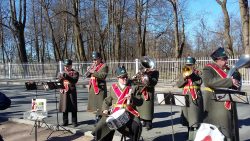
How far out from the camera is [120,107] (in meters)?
6.89

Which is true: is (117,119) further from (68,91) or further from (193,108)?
(68,91)

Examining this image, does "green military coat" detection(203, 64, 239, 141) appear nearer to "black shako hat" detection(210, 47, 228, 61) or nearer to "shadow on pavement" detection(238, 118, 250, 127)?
"black shako hat" detection(210, 47, 228, 61)

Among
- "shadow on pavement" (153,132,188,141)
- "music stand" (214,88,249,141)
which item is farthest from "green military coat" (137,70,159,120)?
"music stand" (214,88,249,141)

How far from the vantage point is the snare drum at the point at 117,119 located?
6336mm

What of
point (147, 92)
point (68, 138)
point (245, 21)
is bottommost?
point (68, 138)

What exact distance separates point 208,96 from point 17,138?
197 inches

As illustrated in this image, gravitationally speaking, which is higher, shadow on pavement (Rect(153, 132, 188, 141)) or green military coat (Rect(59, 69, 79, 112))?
green military coat (Rect(59, 69, 79, 112))

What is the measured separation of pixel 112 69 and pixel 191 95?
1685cm

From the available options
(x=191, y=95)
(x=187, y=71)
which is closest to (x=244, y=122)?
(x=191, y=95)

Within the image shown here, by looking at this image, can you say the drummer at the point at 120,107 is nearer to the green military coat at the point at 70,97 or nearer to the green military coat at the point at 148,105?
the green military coat at the point at 148,105

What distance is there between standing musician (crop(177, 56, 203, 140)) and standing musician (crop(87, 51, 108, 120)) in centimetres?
211

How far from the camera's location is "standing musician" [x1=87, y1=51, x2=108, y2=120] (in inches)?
373

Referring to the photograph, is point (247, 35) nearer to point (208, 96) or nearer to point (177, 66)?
point (177, 66)

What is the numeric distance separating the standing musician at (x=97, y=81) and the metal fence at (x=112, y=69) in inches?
256
